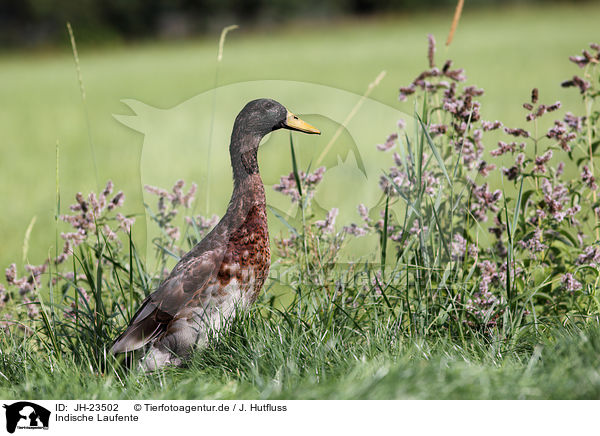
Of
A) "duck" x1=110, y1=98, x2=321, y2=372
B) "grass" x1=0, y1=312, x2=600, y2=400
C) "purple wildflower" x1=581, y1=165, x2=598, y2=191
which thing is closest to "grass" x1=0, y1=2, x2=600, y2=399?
"grass" x1=0, y1=312, x2=600, y2=400

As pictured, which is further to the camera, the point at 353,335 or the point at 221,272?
the point at 353,335

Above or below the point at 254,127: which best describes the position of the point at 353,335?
below

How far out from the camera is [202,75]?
17109 mm

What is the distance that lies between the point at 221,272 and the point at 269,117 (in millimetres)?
616

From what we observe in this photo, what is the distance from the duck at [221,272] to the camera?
7.97 ft

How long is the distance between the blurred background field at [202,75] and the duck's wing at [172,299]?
49cm

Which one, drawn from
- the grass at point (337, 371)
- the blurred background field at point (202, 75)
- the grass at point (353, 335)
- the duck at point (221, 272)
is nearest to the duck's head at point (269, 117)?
the duck at point (221, 272)

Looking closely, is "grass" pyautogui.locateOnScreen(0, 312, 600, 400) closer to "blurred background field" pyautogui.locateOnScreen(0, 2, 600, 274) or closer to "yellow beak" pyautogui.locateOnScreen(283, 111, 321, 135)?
"blurred background field" pyautogui.locateOnScreen(0, 2, 600, 274)

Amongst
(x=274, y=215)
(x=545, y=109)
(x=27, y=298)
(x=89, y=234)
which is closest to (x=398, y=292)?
(x=274, y=215)

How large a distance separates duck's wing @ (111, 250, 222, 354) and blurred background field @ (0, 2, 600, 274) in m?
0.49

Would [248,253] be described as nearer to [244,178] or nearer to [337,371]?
[244,178]

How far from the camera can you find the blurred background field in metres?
6.08
